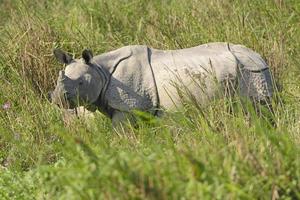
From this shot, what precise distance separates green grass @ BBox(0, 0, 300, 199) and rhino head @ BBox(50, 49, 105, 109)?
15cm

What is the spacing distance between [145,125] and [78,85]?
2.58ft

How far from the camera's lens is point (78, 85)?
5441mm

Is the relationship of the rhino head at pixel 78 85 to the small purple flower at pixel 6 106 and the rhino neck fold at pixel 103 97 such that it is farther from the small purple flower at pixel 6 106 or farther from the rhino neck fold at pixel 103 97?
the small purple flower at pixel 6 106

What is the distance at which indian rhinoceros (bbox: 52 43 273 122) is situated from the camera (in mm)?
5297

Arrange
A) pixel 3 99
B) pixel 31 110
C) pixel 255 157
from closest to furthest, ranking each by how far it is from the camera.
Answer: pixel 255 157 < pixel 31 110 < pixel 3 99

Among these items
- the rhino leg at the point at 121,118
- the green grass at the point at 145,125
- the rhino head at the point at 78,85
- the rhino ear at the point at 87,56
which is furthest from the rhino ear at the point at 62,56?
the rhino leg at the point at 121,118

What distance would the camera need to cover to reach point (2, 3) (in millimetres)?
9312

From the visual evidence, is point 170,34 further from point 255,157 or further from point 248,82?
point 255,157

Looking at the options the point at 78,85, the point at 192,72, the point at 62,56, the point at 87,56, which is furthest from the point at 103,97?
the point at 192,72

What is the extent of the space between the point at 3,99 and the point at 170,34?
1740 mm

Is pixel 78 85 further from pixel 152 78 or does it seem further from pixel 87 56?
pixel 152 78

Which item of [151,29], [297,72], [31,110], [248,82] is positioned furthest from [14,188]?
[151,29]

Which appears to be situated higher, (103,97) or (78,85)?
(78,85)

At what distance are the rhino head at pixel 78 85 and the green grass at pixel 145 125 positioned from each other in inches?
5.8
